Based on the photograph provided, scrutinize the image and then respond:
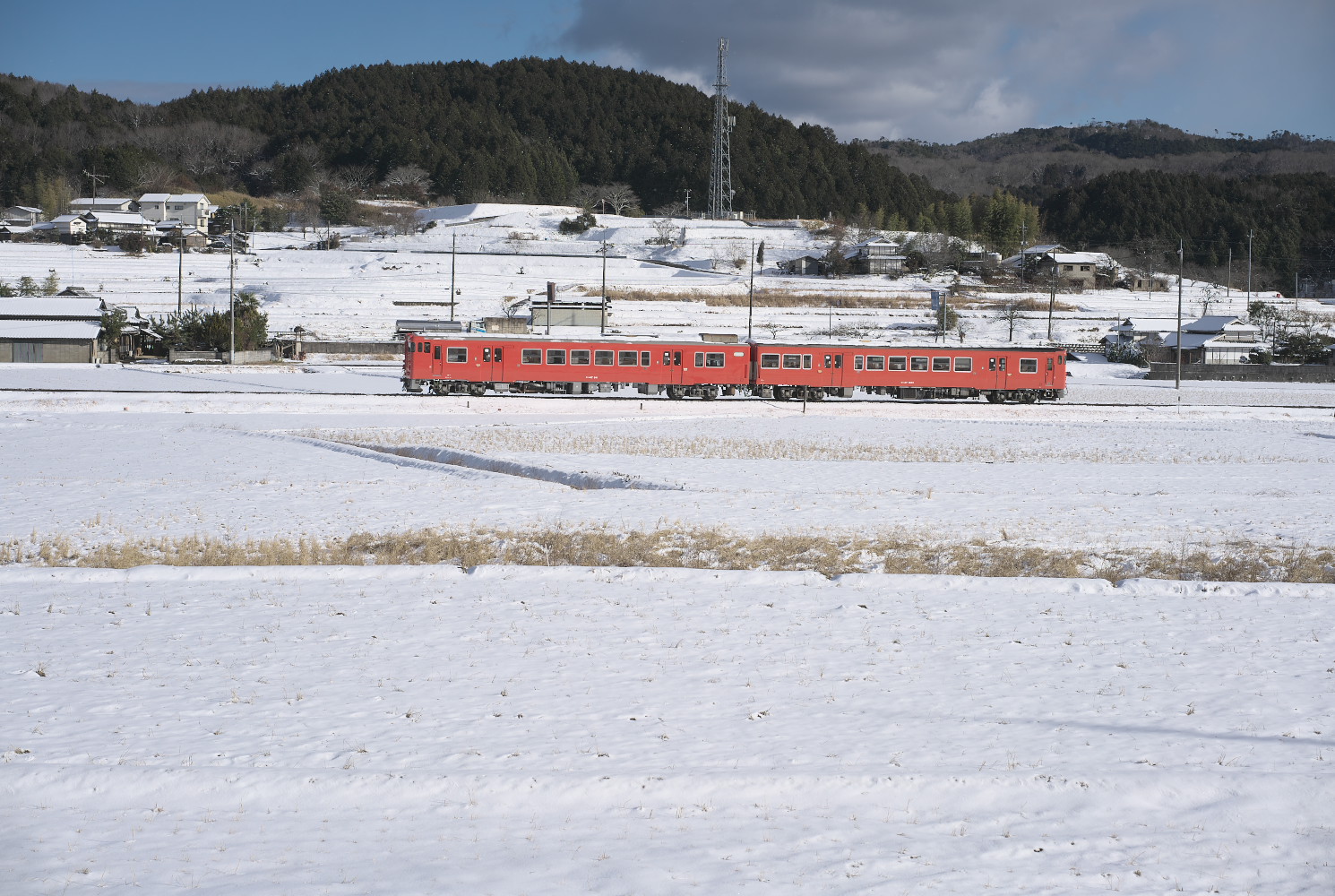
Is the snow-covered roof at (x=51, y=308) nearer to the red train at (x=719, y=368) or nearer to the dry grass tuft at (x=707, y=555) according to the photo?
the red train at (x=719, y=368)

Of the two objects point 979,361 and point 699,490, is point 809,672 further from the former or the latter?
point 979,361

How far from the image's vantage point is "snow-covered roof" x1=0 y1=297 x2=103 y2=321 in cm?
6125

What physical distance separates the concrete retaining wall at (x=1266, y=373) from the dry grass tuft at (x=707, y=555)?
182 feet

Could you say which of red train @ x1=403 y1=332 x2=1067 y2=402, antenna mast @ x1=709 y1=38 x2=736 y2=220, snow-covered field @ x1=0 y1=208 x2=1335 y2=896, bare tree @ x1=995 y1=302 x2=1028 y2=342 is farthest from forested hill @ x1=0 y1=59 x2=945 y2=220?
snow-covered field @ x1=0 y1=208 x2=1335 y2=896

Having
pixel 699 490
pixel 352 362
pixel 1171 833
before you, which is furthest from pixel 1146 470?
pixel 352 362

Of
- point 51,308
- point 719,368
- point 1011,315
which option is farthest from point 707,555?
point 1011,315

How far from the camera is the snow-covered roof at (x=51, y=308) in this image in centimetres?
6125

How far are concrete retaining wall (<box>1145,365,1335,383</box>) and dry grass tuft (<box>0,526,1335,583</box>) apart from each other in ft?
182

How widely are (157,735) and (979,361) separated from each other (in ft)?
145

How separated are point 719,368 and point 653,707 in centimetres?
3794

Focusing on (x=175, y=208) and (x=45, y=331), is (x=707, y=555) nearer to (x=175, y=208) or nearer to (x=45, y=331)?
(x=45, y=331)

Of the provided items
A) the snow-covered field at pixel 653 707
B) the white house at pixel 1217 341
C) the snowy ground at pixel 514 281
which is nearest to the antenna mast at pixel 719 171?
the snowy ground at pixel 514 281

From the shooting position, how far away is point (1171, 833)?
741 cm

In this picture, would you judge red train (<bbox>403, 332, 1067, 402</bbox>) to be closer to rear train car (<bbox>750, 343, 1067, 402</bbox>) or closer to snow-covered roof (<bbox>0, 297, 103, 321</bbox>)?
rear train car (<bbox>750, 343, 1067, 402</bbox>)
